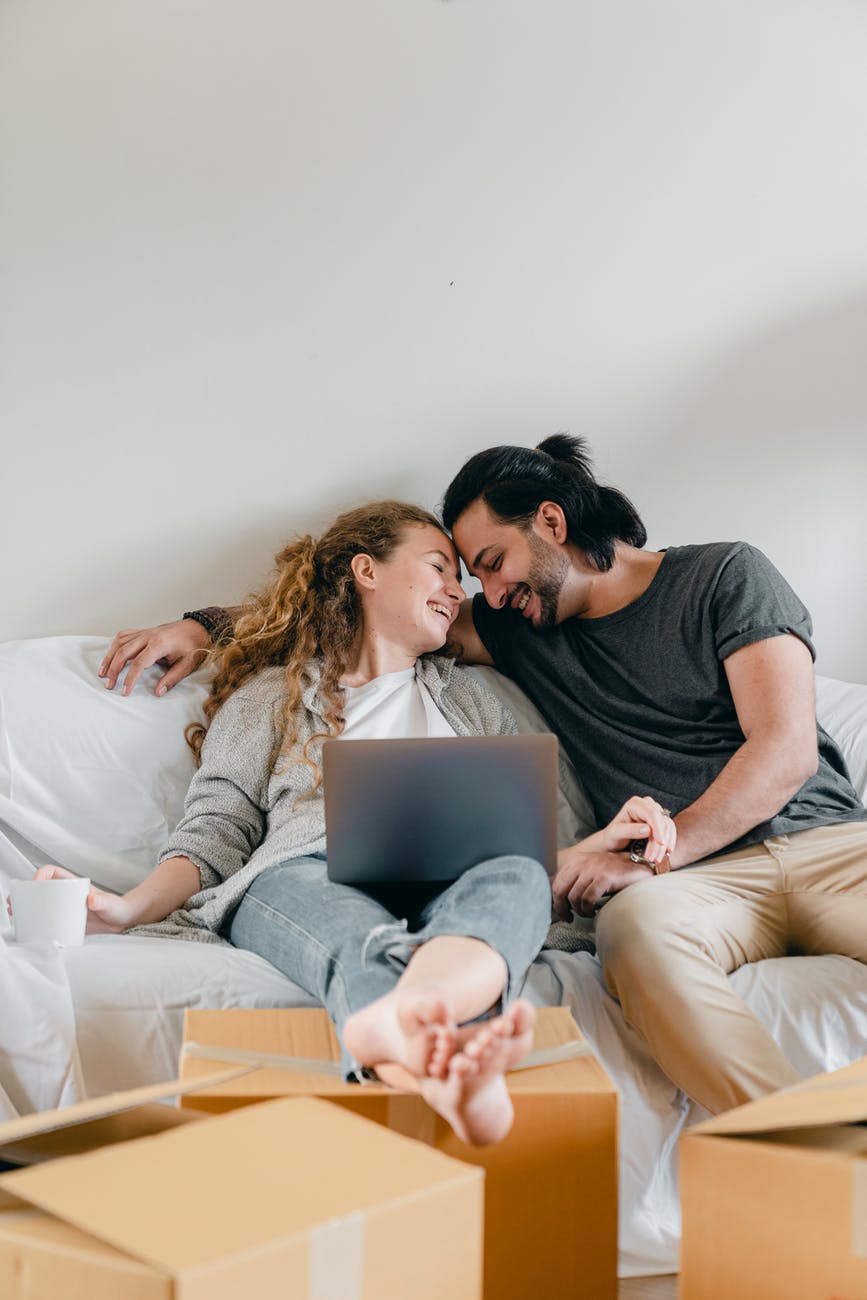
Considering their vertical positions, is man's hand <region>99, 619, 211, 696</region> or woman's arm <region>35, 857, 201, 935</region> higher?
man's hand <region>99, 619, 211, 696</region>

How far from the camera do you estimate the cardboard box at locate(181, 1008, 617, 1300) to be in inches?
37.1

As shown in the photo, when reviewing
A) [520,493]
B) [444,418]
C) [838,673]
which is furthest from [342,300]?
[838,673]

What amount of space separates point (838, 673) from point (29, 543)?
5.19ft

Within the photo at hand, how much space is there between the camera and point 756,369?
2.27m

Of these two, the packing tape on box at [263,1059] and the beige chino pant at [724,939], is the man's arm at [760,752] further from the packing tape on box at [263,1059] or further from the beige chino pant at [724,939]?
the packing tape on box at [263,1059]

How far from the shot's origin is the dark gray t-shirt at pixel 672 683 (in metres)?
1.69

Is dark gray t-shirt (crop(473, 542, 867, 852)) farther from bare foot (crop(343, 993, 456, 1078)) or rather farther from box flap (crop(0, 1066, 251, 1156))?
box flap (crop(0, 1066, 251, 1156))

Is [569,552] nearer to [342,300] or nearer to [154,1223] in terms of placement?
[342,300]

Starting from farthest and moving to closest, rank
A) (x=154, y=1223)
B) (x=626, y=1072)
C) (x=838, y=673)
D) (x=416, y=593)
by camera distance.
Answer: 1. (x=838, y=673)
2. (x=416, y=593)
3. (x=626, y=1072)
4. (x=154, y=1223)

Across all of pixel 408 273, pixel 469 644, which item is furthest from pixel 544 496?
pixel 408 273

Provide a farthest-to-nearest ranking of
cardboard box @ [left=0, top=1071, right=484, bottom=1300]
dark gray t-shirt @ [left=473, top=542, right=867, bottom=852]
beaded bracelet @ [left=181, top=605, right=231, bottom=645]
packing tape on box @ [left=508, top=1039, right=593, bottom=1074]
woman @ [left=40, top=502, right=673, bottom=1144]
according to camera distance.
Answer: beaded bracelet @ [left=181, top=605, right=231, bottom=645]
dark gray t-shirt @ [left=473, top=542, right=867, bottom=852]
packing tape on box @ [left=508, top=1039, right=593, bottom=1074]
woman @ [left=40, top=502, right=673, bottom=1144]
cardboard box @ [left=0, top=1071, right=484, bottom=1300]

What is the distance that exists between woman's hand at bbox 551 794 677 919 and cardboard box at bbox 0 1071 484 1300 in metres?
0.74

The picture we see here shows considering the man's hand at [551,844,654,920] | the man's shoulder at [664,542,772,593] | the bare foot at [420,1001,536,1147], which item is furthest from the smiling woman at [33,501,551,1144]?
the man's shoulder at [664,542,772,593]

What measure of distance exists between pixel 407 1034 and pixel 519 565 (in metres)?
1.12
